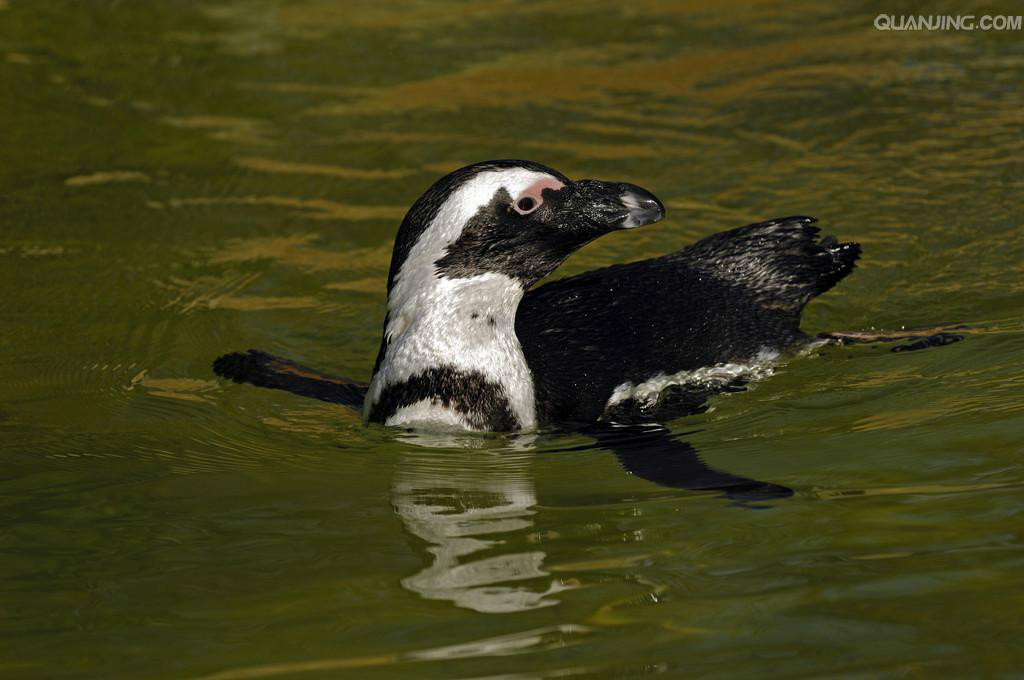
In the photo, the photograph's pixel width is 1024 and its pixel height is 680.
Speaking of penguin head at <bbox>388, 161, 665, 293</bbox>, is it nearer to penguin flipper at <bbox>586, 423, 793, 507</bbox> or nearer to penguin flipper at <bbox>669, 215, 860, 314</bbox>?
penguin flipper at <bbox>586, 423, 793, 507</bbox>

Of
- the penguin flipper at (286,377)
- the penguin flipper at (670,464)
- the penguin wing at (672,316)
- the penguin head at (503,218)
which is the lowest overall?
the penguin flipper at (670,464)

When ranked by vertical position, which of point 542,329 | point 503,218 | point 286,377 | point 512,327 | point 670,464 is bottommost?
point 670,464

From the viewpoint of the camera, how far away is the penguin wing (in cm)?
598

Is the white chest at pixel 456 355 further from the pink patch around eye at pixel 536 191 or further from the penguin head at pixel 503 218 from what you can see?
the pink patch around eye at pixel 536 191

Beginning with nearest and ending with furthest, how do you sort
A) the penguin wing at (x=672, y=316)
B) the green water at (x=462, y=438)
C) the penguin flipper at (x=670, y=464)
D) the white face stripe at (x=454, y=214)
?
the green water at (x=462, y=438) → the penguin flipper at (x=670, y=464) → the white face stripe at (x=454, y=214) → the penguin wing at (x=672, y=316)

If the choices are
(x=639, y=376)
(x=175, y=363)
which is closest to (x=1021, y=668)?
(x=639, y=376)

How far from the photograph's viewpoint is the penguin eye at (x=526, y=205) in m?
5.51

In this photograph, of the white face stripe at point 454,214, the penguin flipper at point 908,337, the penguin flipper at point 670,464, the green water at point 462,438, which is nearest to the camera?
the green water at point 462,438

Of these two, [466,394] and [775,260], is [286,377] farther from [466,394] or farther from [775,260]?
[775,260]

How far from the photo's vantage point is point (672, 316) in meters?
6.42

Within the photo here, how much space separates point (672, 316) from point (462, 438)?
1.29m

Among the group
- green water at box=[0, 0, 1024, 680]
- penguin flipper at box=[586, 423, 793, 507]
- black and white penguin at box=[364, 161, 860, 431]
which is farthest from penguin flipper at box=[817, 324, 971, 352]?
penguin flipper at box=[586, 423, 793, 507]

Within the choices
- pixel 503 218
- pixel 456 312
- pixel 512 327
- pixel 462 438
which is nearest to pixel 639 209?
pixel 503 218

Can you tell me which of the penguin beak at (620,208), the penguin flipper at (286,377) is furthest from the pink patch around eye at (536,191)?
the penguin flipper at (286,377)
